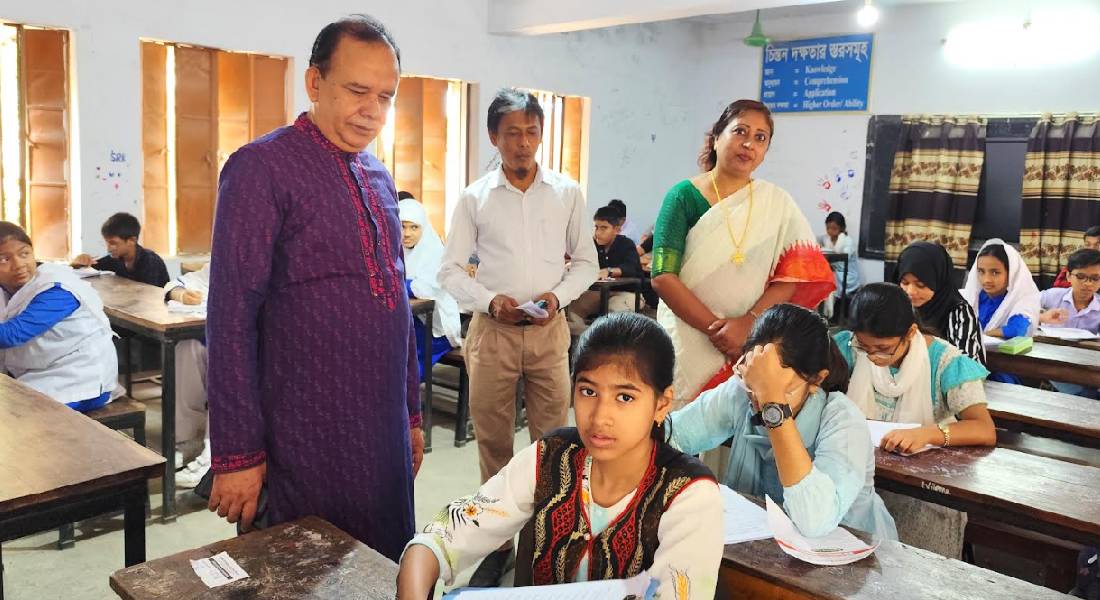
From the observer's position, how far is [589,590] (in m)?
1.19

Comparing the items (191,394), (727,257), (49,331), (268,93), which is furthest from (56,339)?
(268,93)

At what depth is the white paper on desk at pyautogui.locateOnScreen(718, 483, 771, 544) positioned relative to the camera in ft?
5.14

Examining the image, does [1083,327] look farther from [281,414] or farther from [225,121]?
[225,121]

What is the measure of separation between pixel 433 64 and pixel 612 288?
94.9 inches

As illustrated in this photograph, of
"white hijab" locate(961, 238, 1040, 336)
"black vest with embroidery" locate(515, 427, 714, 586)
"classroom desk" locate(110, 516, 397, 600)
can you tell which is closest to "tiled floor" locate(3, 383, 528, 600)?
"classroom desk" locate(110, 516, 397, 600)

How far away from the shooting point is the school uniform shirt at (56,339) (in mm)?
2980

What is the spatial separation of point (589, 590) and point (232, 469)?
0.72 meters

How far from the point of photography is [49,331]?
121 inches

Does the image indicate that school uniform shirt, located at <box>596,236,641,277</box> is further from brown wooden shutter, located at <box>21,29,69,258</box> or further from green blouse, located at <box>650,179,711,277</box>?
green blouse, located at <box>650,179,711,277</box>

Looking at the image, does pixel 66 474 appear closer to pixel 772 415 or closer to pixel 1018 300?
pixel 772 415

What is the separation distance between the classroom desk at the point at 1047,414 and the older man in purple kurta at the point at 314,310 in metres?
2.12

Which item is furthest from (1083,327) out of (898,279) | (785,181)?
(785,181)

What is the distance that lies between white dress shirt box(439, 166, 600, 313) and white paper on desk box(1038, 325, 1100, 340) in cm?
273

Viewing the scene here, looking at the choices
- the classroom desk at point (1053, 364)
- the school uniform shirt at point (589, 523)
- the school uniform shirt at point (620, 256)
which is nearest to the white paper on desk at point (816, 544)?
the school uniform shirt at point (589, 523)
